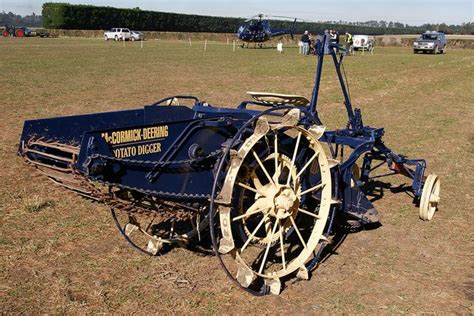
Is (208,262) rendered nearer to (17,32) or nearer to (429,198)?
(429,198)

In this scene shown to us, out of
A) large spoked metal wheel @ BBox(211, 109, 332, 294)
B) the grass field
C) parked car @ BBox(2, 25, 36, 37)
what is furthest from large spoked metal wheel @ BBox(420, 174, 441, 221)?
parked car @ BBox(2, 25, 36, 37)

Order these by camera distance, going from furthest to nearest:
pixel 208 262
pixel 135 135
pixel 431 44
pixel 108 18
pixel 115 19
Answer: pixel 115 19 < pixel 108 18 < pixel 431 44 < pixel 208 262 < pixel 135 135

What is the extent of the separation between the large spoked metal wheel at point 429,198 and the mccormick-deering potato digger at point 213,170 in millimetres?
1255

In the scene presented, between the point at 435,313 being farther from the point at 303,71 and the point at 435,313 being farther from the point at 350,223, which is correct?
the point at 303,71

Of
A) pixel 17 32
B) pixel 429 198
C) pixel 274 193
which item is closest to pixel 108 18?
pixel 17 32

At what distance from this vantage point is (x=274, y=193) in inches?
183

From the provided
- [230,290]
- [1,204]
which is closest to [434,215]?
[230,290]

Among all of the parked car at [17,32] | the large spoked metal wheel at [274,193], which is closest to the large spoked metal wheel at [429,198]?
the large spoked metal wheel at [274,193]

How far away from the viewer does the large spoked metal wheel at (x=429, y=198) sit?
652 cm

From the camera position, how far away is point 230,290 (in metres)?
4.84

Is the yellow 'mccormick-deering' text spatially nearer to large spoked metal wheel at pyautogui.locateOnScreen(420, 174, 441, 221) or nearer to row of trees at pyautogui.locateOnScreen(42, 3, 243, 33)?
large spoked metal wheel at pyautogui.locateOnScreen(420, 174, 441, 221)

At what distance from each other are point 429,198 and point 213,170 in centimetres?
339

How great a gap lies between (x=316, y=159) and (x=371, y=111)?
1077 centimetres

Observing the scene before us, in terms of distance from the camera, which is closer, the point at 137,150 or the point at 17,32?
the point at 137,150
